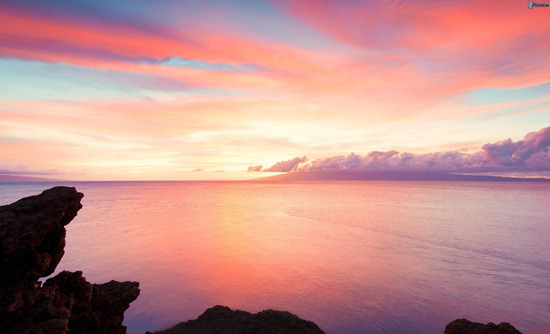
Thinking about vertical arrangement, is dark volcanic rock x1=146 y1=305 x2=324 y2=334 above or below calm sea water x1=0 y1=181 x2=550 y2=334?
above

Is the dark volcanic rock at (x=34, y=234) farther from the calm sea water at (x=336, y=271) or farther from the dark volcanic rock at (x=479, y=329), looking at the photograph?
the dark volcanic rock at (x=479, y=329)

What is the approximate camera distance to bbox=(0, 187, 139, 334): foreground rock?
5.31 metres

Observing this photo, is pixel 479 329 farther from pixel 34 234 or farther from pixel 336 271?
pixel 34 234

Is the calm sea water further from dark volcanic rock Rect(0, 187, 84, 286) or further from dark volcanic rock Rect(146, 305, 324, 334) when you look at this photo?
dark volcanic rock Rect(0, 187, 84, 286)

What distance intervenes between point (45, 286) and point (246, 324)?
4895mm

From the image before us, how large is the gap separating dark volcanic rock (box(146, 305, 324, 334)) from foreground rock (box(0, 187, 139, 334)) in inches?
71.3

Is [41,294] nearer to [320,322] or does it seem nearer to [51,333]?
[51,333]

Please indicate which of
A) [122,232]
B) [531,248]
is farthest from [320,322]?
[122,232]

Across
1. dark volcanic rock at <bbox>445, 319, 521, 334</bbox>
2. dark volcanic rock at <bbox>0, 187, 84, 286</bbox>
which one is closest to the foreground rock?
dark volcanic rock at <bbox>0, 187, 84, 286</bbox>

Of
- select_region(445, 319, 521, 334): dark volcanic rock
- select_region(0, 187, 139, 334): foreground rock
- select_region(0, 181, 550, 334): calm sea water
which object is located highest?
select_region(0, 187, 139, 334): foreground rock

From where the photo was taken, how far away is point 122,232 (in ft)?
79.5

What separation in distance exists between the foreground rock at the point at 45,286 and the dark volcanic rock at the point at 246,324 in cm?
181

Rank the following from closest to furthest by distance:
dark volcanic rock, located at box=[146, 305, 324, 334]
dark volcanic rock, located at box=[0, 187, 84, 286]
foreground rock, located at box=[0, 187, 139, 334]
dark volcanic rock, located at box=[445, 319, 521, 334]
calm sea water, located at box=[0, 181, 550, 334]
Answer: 1. foreground rock, located at box=[0, 187, 139, 334]
2. dark volcanic rock, located at box=[0, 187, 84, 286]
3. dark volcanic rock, located at box=[445, 319, 521, 334]
4. dark volcanic rock, located at box=[146, 305, 324, 334]
5. calm sea water, located at box=[0, 181, 550, 334]

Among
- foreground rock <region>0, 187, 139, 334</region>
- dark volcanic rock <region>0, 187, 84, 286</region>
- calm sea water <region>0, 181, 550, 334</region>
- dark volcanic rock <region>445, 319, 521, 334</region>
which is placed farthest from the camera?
calm sea water <region>0, 181, 550, 334</region>
